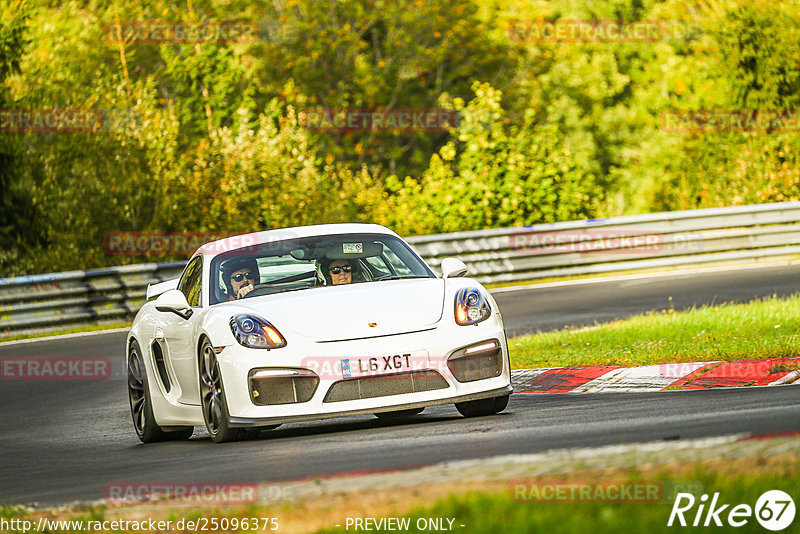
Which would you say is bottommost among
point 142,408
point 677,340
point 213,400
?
point 677,340

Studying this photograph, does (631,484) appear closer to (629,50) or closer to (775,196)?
(775,196)

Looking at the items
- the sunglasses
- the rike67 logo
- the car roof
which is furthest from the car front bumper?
the rike67 logo

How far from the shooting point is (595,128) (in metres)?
52.0

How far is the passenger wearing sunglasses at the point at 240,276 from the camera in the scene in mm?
9820

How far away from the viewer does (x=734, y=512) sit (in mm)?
4773

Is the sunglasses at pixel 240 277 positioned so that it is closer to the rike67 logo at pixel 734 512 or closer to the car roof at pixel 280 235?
the car roof at pixel 280 235

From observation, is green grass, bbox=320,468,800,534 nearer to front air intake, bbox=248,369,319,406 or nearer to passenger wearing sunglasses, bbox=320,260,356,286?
front air intake, bbox=248,369,319,406

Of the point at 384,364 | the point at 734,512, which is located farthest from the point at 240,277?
the point at 734,512

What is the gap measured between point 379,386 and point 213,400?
1191 mm

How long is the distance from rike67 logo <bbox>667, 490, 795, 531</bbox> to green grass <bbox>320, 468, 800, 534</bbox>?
0.04 feet

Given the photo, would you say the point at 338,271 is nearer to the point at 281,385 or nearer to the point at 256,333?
the point at 256,333

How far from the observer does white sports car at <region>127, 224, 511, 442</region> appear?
341 inches

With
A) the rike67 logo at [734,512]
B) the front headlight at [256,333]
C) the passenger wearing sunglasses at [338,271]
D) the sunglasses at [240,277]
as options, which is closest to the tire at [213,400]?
the front headlight at [256,333]

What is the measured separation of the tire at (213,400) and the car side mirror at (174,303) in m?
0.46
